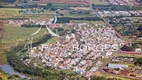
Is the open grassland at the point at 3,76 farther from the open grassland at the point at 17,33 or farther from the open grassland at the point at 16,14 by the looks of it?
the open grassland at the point at 16,14

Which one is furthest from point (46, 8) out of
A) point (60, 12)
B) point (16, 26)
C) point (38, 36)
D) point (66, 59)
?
point (66, 59)

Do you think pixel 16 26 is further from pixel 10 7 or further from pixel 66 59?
A: pixel 66 59

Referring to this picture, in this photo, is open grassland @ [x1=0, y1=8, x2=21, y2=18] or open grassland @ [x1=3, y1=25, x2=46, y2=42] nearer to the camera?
open grassland @ [x1=3, y1=25, x2=46, y2=42]

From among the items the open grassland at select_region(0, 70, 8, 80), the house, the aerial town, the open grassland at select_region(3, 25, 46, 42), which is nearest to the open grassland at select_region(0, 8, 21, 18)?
the aerial town

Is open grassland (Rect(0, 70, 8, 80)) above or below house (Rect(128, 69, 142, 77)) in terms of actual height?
below

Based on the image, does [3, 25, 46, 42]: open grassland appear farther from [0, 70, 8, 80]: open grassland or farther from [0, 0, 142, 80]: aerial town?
[0, 70, 8, 80]: open grassland

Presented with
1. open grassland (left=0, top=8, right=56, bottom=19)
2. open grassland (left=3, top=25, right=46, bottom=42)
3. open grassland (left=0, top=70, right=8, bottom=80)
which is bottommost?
open grassland (left=0, top=70, right=8, bottom=80)

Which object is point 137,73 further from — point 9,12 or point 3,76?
point 9,12
